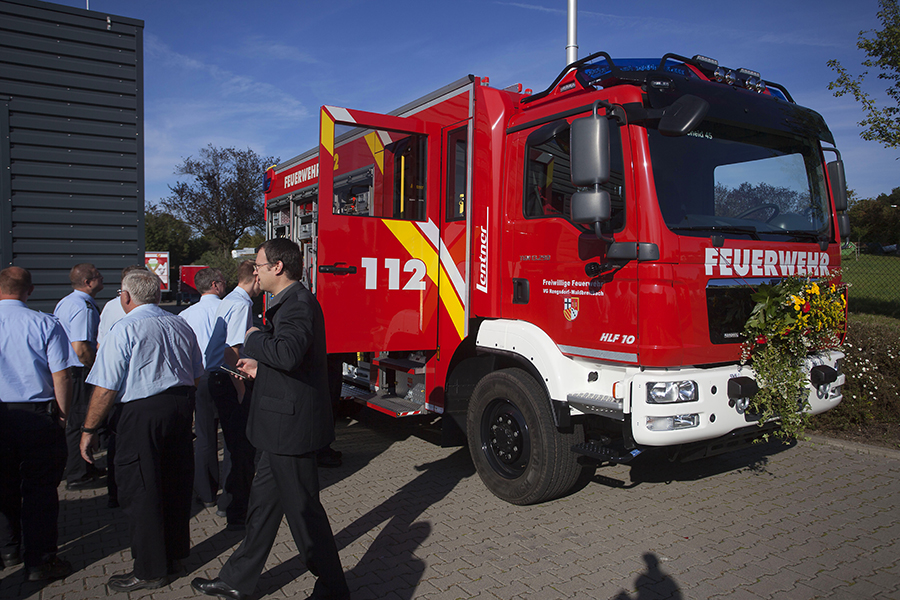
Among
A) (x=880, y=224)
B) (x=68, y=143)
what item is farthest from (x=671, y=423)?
(x=880, y=224)

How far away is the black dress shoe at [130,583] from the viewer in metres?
3.40

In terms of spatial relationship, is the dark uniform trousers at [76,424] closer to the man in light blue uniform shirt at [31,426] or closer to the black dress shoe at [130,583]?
the man in light blue uniform shirt at [31,426]

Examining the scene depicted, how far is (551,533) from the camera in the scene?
4219 mm

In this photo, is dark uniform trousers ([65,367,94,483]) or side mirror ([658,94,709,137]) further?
dark uniform trousers ([65,367,94,483])

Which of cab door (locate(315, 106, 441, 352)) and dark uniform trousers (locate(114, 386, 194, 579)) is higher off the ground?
cab door (locate(315, 106, 441, 352))

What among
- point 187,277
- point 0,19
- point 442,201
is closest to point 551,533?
point 442,201

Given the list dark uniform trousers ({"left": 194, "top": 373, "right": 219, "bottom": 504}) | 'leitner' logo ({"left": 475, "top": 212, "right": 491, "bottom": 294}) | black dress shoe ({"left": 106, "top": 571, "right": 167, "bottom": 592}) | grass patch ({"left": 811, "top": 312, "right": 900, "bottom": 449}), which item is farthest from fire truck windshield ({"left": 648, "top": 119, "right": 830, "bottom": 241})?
black dress shoe ({"left": 106, "top": 571, "right": 167, "bottom": 592})

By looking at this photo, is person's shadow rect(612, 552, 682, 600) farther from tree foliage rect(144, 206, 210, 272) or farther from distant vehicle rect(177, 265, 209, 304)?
tree foliage rect(144, 206, 210, 272)

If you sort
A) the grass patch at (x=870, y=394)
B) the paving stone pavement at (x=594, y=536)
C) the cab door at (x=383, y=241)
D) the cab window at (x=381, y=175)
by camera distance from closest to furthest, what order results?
the paving stone pavement at (x=594, y=536), the cab door at (x=383, y=241), the cab window at (x=381, y=175), the grass patch at (x=870, y=394)

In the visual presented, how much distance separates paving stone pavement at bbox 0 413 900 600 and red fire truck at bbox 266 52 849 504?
1.77 ft

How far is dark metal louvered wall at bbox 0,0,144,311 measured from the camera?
19.6 feet

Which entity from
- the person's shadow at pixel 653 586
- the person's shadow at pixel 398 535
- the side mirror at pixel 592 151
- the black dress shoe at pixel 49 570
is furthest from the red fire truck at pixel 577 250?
the black dress shoe at pixel 49 570

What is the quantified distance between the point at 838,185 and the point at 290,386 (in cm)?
468

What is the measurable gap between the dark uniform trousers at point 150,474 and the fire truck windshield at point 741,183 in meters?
3.35
